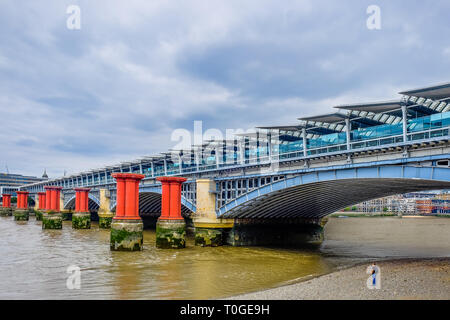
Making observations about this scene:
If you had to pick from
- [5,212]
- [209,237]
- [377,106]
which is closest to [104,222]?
[209,237]

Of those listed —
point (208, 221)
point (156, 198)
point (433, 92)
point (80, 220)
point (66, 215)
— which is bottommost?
point (66, 215)

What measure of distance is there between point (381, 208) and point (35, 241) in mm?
120048

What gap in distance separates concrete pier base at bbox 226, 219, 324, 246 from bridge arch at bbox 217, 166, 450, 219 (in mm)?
608

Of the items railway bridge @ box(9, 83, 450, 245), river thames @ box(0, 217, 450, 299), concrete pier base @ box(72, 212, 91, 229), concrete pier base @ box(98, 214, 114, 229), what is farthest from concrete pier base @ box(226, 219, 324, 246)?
concrete pier base @ box(72, 212, 91, 229)

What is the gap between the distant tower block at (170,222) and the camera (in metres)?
29.7

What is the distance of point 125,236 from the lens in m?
28.1

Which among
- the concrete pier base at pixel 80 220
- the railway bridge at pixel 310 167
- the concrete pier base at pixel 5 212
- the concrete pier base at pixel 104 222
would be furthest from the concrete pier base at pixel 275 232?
the concrete pier base at pixel 5 212

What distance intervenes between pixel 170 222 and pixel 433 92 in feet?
63.2

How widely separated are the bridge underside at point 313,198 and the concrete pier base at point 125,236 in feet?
25.3

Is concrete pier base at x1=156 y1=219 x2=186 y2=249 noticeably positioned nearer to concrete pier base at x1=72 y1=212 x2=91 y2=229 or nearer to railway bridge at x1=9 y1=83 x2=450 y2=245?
railway bridge at x1=9 y1=83 x2=450 y2=245

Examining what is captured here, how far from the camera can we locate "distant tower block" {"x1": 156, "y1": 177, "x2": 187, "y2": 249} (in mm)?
29734

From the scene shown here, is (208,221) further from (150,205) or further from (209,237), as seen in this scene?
(150,205)

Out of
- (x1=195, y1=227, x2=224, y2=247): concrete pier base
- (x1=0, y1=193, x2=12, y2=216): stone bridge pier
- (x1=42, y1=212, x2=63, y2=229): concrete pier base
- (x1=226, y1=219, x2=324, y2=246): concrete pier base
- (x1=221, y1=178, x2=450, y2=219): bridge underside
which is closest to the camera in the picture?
(x1=221, y1=178, x2=450, y2=219): bridge underside

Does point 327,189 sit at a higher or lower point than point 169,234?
higher
